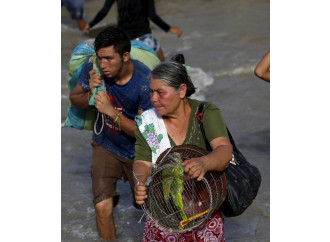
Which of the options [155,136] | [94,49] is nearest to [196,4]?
[94,49]

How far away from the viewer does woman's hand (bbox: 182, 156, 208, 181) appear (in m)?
3.01

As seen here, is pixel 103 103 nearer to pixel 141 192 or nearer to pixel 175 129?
pixel 175 129

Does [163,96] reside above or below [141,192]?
above

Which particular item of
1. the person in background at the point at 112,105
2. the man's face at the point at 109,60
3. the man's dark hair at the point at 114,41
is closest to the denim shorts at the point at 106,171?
the person in background at the point at 112,105

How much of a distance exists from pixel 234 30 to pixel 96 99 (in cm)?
867

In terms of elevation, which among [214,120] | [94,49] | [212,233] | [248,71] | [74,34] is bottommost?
[74,34]

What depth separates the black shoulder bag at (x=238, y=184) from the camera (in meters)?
3.33

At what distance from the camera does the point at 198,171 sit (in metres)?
3.02

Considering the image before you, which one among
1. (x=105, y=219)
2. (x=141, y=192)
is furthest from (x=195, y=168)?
(x=105, y=219)

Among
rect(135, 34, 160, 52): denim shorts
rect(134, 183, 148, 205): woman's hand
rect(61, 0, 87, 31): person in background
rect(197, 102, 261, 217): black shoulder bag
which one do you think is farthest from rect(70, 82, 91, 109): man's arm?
rect(61, 0, 87, 31): person in background

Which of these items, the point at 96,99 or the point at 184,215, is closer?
the point at 184,215

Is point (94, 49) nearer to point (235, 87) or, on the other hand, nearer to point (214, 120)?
point (214, 120)

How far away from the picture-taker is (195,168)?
301 centimetres

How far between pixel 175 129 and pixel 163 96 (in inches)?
8.3
